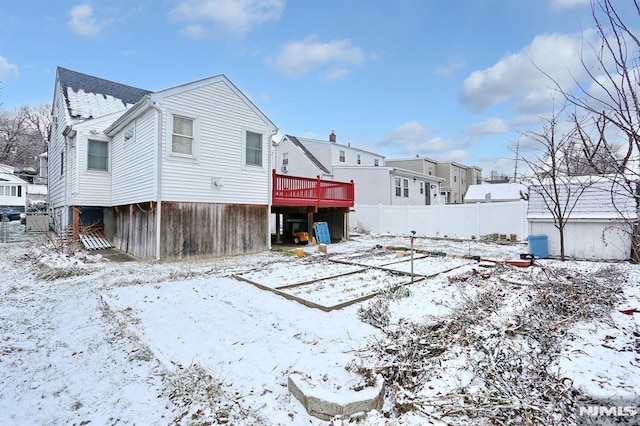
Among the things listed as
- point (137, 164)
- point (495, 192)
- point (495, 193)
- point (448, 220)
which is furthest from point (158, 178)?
point (495, 192)

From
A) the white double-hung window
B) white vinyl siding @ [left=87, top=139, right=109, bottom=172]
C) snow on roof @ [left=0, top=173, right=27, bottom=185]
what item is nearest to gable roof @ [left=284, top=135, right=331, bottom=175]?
white vinyl siding @ [left=87, top=139, right=109, bottom=172]

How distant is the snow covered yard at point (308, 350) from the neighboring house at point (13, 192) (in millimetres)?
38284

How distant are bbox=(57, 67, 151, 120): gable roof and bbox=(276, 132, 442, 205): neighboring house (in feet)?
36.2

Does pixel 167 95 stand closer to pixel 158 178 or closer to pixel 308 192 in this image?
pixel 158 178

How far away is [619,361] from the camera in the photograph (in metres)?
2.91

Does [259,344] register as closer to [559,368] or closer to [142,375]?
[142,375]

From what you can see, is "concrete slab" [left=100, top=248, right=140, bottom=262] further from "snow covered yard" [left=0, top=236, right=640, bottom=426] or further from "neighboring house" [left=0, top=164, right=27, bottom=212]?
"neighboring house" [left=0, top=164, right=27, bottom=212]

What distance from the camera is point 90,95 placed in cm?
1405

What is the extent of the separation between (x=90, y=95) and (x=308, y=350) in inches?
632

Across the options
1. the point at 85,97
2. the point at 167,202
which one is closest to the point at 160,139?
the point at 167,202

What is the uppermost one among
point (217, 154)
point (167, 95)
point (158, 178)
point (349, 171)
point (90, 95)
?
point (90, 95)

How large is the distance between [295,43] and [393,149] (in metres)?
30.0

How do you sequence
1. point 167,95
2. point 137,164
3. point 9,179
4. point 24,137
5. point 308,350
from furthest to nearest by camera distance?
point 24,137 < point 9,179 < point 137,164 < point 167,95 < point 308,350

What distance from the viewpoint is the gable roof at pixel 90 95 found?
42.6 feet
